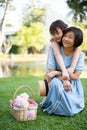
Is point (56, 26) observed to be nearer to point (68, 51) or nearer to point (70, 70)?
point (68, 51)

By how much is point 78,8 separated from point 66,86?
1456 centimetres

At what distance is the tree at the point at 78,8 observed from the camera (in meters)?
16.1

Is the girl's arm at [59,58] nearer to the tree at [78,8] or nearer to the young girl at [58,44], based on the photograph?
the young girl at [58,44]

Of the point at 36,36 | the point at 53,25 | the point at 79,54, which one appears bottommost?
the point at 36,36

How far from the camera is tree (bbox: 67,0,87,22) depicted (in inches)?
634

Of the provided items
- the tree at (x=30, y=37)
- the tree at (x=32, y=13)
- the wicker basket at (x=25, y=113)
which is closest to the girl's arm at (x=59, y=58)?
the wicker basket at (x=25, y=113)

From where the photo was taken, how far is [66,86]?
9.40ft

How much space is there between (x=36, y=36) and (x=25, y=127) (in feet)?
71.5

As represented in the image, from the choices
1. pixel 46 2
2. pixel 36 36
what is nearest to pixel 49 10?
pixel 46 2

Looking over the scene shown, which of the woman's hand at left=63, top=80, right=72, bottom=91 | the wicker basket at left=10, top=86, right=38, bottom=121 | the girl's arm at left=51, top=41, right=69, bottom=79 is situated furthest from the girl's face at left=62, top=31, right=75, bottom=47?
the wicker basket at left=10, top=86, right=38, bottom=121

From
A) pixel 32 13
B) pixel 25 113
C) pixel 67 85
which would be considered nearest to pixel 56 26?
pixel 67 85

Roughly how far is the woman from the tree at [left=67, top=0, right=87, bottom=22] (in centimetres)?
1326

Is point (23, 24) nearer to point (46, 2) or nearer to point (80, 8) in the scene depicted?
point (46, 2)

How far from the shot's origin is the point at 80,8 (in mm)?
17016
